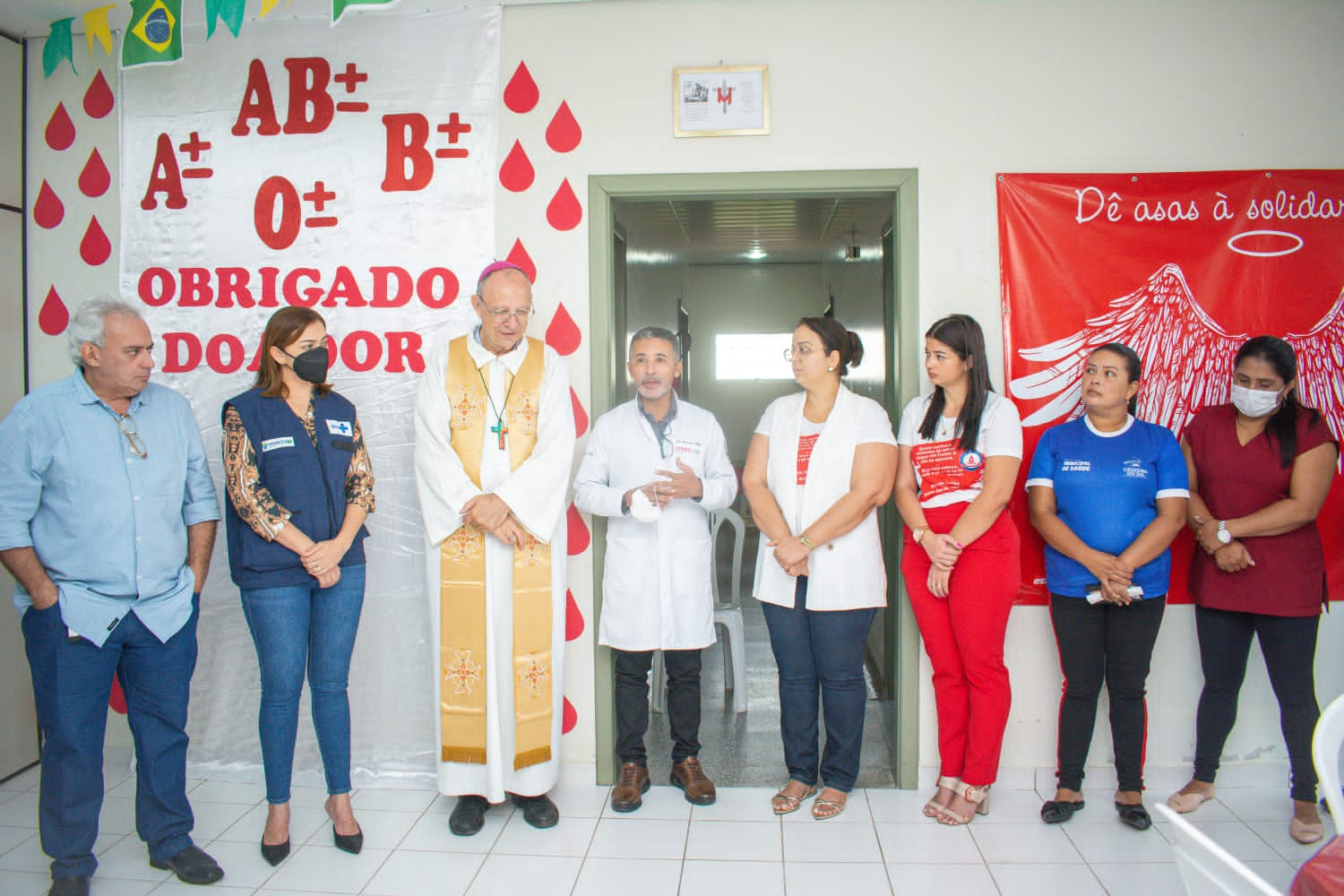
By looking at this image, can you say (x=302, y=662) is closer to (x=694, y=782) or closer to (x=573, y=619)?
(x=573, y=619)

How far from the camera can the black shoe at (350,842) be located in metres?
2.75

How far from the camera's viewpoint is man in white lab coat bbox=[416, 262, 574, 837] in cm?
283

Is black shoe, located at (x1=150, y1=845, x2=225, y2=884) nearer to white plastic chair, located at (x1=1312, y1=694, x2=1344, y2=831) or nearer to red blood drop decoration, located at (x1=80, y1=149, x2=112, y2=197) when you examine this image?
red blood drop decoration, located at (x1=80, y1=149, x2=112, y2=197)

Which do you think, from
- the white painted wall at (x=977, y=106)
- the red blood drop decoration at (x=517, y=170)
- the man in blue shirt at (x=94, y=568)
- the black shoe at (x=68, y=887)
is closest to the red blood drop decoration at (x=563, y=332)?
the white painted wall at (x=977, y=106)

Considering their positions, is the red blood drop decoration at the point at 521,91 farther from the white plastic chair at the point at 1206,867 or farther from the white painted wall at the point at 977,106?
the white plastic chair at the point at 1206,867

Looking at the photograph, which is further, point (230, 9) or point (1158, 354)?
point (1158, 354)

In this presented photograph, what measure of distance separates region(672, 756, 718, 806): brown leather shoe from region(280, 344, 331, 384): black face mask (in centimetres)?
176

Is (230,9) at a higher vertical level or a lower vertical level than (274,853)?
higher

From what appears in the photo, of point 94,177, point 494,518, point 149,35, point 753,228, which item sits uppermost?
point 753,228

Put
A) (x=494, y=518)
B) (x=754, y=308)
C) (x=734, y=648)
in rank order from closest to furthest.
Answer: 1. (x=494, y=518)
2. (x=734, y=648)
3. (x=754, y=308)

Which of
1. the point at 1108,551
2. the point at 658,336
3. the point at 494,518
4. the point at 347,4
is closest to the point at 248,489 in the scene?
the point at 494,518

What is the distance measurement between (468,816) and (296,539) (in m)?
1.05

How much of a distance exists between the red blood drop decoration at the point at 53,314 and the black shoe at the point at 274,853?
2114 mm

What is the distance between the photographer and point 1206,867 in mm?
1272
